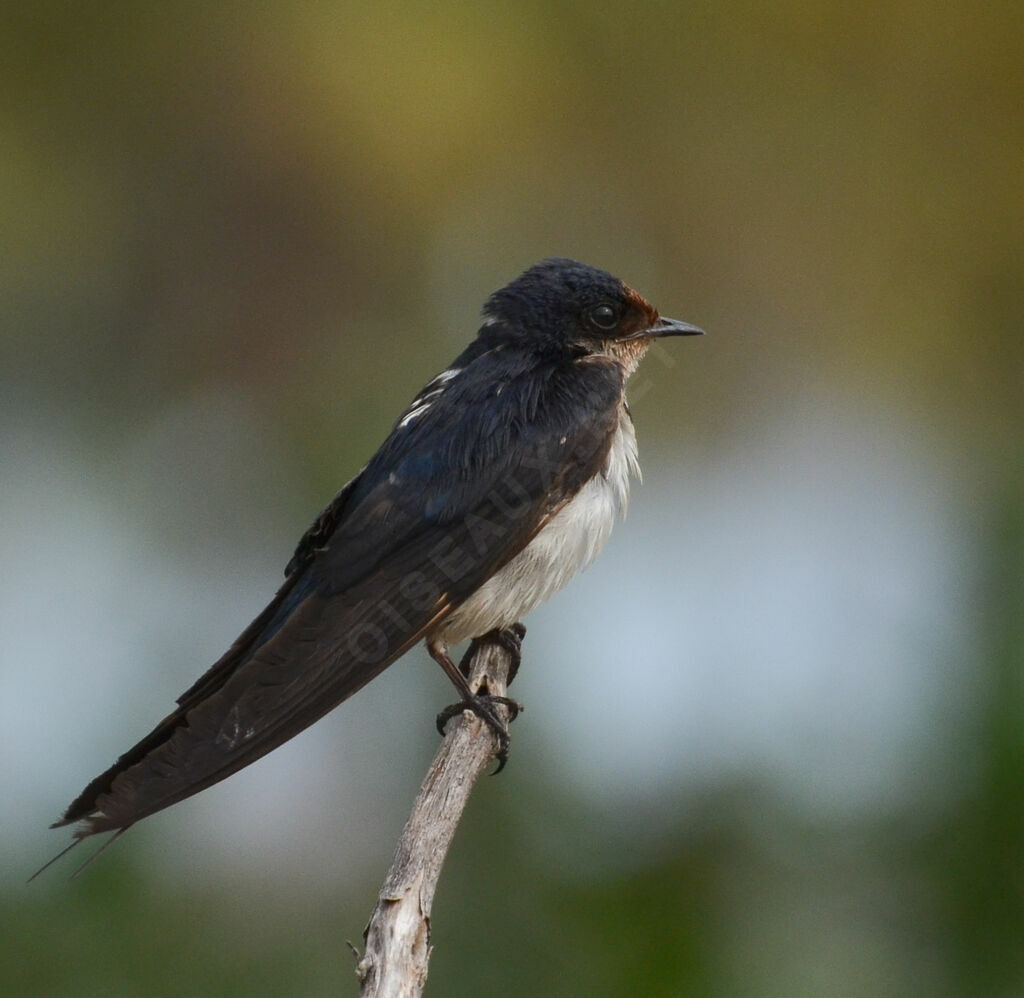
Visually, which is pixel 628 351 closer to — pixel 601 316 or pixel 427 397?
pixel 601 316

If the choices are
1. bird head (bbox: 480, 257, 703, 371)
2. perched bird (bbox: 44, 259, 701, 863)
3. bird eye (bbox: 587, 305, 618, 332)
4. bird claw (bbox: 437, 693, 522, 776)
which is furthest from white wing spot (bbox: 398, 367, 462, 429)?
bird claw (bbox: 437, 693, 522, 776)

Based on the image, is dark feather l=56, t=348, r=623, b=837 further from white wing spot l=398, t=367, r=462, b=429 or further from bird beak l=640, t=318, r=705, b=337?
bird beak l=640, t=318, r=705, b=337

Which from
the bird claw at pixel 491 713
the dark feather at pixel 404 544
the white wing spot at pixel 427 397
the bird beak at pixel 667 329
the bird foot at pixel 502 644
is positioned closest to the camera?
the dark feather at pixel 404 544

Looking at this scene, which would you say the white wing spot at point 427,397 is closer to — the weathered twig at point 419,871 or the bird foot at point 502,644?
the bird foot at point 502,644

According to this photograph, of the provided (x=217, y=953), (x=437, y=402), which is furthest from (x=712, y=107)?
(x=217, y=953)

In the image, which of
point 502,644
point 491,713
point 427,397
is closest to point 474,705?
point 491,713

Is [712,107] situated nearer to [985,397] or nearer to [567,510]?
[985,397]

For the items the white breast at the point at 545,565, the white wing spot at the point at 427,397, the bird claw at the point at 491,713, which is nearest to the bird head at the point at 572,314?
the white wing spot at the point at 427,397
